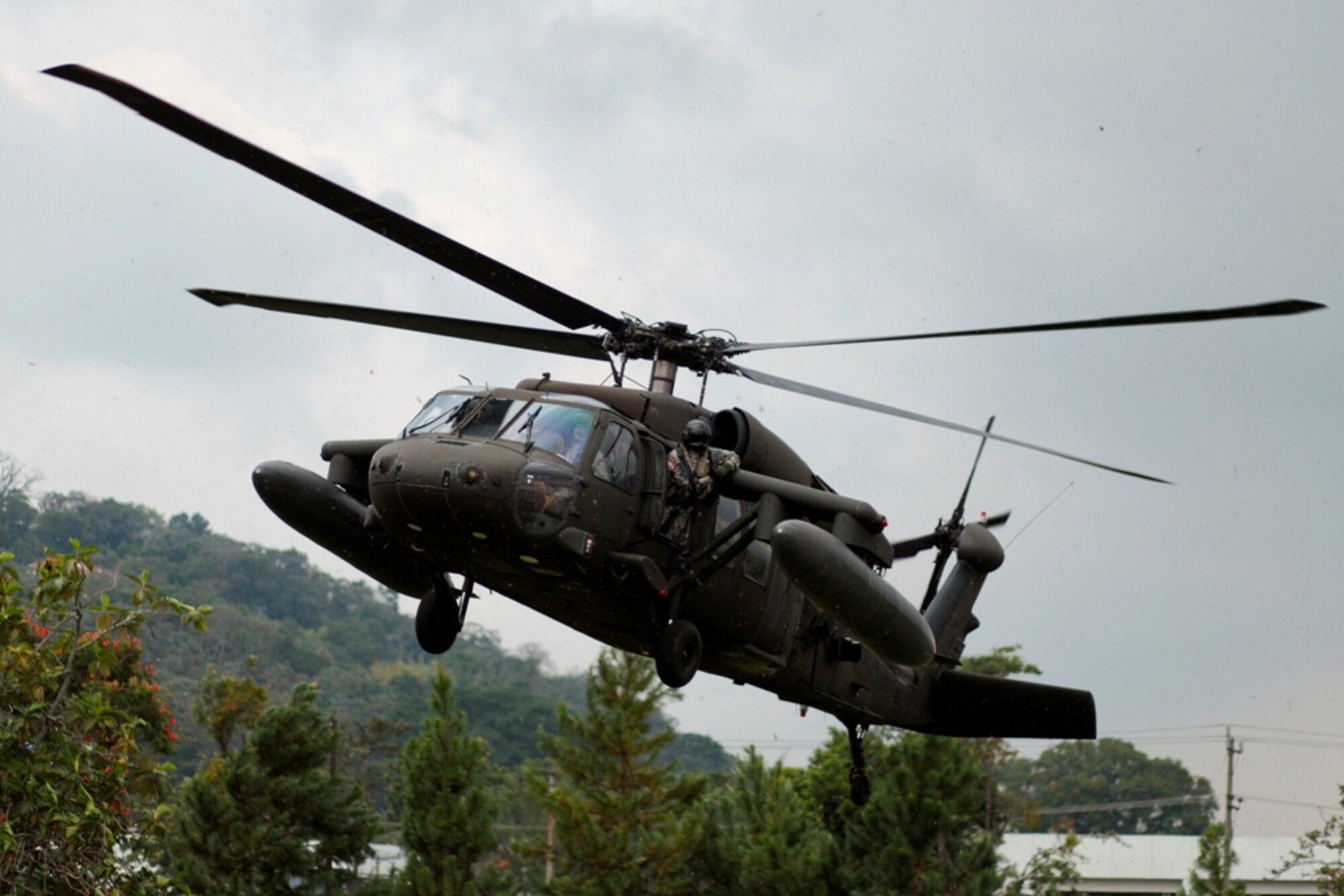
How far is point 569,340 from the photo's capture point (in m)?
12.8

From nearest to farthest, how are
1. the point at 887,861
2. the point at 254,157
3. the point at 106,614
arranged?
1. the point at 254,157
2. the point at 106,614
3. the point at 887,861

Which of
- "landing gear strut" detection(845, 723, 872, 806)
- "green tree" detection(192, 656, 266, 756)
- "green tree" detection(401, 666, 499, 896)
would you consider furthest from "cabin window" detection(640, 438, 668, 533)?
"green tree" detection(192, 656, 266, 756)

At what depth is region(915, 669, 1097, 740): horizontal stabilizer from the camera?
1419 cm

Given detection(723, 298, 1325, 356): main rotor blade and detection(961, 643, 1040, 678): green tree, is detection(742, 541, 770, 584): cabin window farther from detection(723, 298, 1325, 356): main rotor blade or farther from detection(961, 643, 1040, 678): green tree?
detection(961, 643, 1040, 678): green tree

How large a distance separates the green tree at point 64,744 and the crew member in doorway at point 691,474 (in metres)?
3.41

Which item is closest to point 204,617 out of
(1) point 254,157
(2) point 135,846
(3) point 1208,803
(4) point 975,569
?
(2) point 135,846

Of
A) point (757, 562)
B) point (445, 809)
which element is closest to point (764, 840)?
point (445, 809)

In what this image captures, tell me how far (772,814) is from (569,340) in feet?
66.5

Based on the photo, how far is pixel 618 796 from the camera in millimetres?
32562

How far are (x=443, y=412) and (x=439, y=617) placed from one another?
6.31ft

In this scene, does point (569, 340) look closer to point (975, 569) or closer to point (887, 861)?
point (975, 569)

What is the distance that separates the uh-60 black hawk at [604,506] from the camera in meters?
9.98

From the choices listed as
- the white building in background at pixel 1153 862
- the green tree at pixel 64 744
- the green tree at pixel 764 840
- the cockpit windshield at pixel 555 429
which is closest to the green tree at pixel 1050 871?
the green tree at pixel 764 840

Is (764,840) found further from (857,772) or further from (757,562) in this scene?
(757,562)
